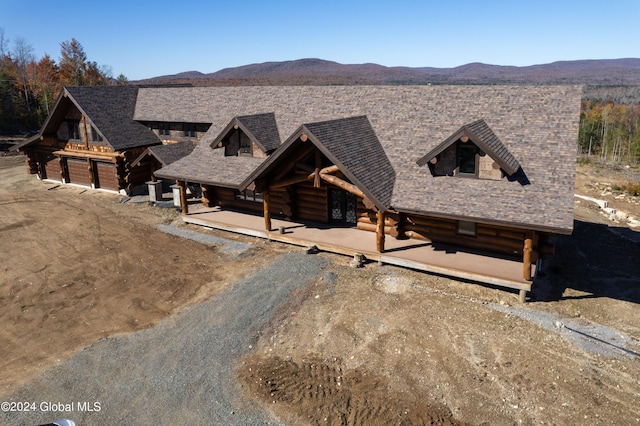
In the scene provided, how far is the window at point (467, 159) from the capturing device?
16575mm

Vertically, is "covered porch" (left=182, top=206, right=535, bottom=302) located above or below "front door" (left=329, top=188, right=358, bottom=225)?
below

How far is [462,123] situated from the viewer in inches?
733

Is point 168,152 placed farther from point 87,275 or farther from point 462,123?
point 462,123

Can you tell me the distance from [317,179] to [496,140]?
7248 mm

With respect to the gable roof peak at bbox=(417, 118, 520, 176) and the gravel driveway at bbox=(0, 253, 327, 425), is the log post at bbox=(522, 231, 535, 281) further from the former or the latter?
the gravel driveway at bbox=(0, 253, 327, 425)

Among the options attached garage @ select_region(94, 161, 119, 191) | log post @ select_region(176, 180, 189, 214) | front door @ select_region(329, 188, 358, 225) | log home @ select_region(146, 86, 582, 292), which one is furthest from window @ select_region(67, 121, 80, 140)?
front door @ select_region(329, 188, 358, 225)

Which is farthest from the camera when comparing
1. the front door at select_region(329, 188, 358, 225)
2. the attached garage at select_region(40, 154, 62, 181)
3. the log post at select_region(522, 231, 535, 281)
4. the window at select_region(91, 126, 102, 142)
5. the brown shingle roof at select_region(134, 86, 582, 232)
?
the attached garage at select_region(40, 154, 62, 181)

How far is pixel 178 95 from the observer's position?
1229 inches

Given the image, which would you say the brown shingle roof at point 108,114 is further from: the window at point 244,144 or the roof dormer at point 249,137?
the window at point 244,144

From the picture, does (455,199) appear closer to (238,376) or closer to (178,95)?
(238,376)

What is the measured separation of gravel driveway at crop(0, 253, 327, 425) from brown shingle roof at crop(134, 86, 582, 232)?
299 inches

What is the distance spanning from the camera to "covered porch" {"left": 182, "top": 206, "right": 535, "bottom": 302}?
15336mm

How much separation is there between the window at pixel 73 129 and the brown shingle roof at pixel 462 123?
11105mm

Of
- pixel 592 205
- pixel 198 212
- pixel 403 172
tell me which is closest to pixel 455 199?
pixel 403 172
